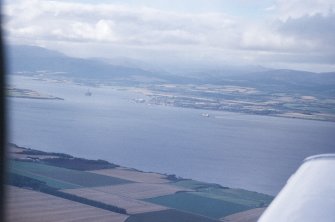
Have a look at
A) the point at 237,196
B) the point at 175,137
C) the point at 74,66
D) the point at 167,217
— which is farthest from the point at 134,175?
the point at 74,66

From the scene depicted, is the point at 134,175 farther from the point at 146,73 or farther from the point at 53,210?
the point at 146,73

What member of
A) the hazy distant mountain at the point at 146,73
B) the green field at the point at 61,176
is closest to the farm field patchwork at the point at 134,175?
the green field at the point at 61,176

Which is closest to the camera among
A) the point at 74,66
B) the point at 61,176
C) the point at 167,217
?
the point at 167,217

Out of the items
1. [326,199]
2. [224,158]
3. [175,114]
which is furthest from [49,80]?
[326,199]

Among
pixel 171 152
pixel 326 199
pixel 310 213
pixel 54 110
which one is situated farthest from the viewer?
pixel 54 110

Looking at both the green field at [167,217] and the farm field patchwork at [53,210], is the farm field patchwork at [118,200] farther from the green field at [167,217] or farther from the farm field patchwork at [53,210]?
the farm field patchwork at [53,210]

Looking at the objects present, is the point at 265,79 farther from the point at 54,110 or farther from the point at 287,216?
the point at 287,216
